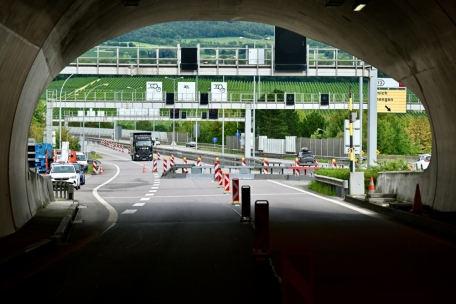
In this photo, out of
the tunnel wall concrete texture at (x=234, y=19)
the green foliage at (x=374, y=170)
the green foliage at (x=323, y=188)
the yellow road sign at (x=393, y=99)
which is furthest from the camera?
the yellow road sign at (x=393, y=99)

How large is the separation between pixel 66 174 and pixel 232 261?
30620 mm

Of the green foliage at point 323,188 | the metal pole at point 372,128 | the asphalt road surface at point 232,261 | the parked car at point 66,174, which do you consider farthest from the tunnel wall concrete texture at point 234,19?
the parked car at point 66,174

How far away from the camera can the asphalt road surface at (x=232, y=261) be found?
32.2 ft

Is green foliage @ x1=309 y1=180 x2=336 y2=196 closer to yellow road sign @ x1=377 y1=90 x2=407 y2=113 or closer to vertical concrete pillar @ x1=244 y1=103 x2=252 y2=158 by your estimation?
yellow road sign @ x1=377 y1=90 x2=407 y2=113

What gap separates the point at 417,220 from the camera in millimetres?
19797

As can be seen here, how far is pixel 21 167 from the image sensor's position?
18969 mm

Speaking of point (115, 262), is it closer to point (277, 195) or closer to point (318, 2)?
point (318, 2)

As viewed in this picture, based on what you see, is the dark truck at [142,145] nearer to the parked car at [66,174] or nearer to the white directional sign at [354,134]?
the parked car at [66,174]

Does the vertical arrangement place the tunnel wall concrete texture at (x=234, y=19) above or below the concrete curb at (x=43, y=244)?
above

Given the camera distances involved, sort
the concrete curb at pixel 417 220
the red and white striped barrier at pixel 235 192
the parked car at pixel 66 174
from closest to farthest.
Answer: the concrete curb at pixel 417 220 → the red and white striped barrier at pixel 235 192 → the parked car at pixel 66 174

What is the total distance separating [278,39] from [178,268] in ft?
111

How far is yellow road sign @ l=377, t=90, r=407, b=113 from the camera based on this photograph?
60.9 meters

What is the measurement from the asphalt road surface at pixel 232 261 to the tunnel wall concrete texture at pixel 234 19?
6.44 ft

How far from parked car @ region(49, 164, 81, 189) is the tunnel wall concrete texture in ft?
54.8
